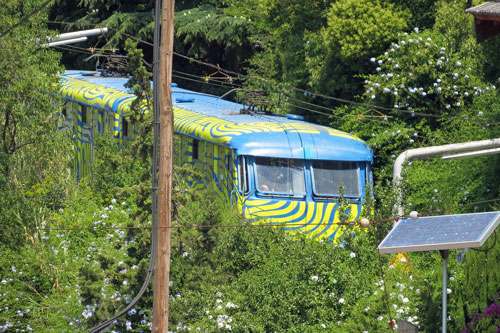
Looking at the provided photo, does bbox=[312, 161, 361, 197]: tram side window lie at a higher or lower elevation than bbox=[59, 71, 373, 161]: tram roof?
lower

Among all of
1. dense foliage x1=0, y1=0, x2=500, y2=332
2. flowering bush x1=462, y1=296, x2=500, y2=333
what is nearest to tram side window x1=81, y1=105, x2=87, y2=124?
dense foliage x1=0, y1=0, x2=500, y2=332

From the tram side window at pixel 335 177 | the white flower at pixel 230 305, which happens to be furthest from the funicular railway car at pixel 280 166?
the white flower at pixel 230 305

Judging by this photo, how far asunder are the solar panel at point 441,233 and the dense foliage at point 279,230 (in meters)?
0.86

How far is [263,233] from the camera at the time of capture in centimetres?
1516

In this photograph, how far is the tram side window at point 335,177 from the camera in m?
17.0

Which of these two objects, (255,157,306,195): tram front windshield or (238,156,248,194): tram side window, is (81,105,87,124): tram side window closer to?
(238,156,248,194): tram side window

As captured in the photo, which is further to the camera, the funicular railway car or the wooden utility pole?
the funicular railway car

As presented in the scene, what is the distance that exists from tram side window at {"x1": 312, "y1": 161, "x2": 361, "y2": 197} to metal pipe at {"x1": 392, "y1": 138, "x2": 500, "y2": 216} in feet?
3.41

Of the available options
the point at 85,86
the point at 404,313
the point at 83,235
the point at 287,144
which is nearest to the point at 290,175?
the point at 287,144

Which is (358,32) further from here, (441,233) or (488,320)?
(441,233)

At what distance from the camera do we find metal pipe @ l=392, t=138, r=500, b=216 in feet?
51.5

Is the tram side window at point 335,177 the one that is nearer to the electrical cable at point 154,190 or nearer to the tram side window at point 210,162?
the tram side window at point 210,162

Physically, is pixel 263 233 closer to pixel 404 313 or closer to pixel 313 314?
pixel 313 314

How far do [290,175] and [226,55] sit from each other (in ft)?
59.3
